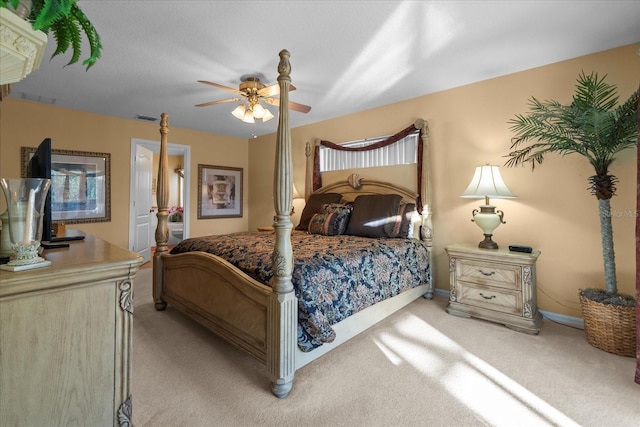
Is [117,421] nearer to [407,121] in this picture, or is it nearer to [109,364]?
[109,364]

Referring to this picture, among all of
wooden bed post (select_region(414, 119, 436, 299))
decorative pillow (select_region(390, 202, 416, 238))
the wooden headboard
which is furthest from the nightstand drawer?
the wooden headboard

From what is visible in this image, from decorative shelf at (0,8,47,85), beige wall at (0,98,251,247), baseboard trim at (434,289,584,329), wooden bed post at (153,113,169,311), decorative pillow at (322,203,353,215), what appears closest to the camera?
decorative shelf at (0,8,47,85)

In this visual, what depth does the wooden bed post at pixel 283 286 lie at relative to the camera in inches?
66.4

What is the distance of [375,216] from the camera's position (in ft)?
10.9

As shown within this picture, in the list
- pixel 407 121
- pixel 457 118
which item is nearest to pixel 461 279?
pixel 457 118

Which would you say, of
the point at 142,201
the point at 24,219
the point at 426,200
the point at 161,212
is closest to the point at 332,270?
the point at 24,219

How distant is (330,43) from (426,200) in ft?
6.58

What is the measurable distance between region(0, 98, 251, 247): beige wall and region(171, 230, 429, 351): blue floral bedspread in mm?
2399

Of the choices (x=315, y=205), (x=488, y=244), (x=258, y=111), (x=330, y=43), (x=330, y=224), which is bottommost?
(x=488, y=244)

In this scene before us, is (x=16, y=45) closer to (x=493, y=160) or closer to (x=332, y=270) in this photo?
(x=332, y=270)

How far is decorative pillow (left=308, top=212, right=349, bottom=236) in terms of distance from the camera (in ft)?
11.3

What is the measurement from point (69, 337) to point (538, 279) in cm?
358

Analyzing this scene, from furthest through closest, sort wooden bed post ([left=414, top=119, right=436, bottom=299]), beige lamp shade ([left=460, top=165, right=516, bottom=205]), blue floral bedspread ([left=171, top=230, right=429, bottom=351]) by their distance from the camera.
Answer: wooden bed post ([left=414, top=119, right=436, bottom=299]), beige lamp shade ([left=460, top=165, right=516, bottom=205]), blue floral bedspread ([left=171, top=230, right=429, bottom=351])

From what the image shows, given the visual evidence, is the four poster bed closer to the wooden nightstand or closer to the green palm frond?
the wooden nightstand
